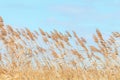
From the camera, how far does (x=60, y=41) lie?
16.3ft

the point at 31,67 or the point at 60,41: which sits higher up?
the point at 60,41

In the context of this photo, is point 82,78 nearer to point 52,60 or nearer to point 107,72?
point 107,72

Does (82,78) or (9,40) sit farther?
(9,40)

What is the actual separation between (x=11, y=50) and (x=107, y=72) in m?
1.55

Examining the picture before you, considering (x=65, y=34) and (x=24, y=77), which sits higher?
(x=65, y=34)

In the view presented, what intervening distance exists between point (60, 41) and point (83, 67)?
1.73 feet

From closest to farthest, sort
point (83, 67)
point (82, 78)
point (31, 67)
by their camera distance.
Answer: point (82, 78)
point (83, 67)
point (31, 67)

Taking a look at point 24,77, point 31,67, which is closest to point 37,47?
point 31,67

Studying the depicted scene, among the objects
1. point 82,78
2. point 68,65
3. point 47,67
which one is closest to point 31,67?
point 47,67

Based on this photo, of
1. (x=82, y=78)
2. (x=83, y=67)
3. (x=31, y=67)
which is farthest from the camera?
(x=31, y=67)

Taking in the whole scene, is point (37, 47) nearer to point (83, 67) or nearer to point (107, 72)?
point (83, 67)

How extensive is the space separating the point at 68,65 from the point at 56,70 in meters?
0.21

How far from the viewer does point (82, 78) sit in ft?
14.6

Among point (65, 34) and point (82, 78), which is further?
point (65, 34)
